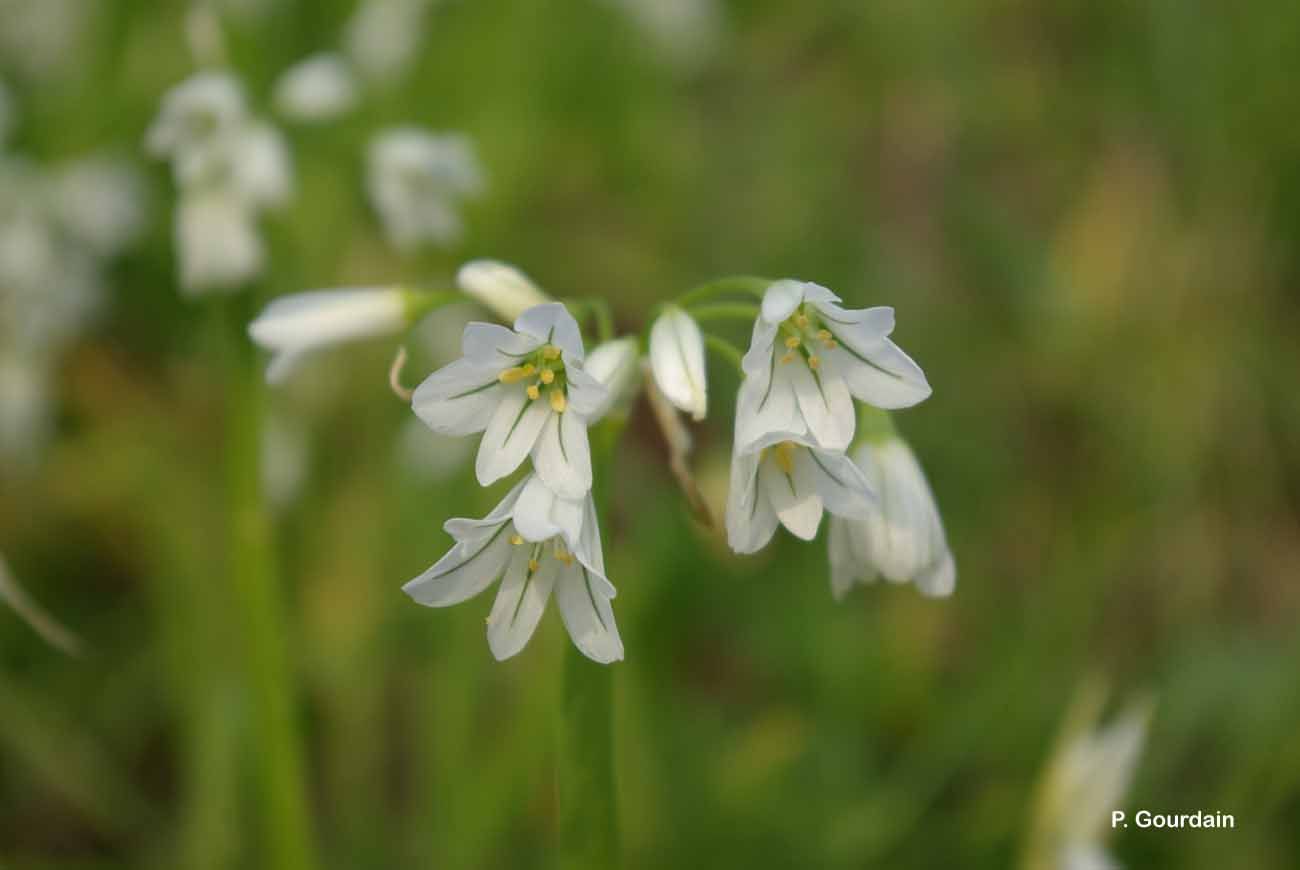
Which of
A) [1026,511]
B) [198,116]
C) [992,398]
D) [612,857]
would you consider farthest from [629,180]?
[612,857]

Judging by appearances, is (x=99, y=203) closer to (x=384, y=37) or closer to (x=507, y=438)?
(x=384, y=37)

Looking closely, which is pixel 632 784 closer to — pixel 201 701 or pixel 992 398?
pixel 201 701

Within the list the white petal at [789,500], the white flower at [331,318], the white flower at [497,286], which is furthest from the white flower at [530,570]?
the white flower at [331,318]

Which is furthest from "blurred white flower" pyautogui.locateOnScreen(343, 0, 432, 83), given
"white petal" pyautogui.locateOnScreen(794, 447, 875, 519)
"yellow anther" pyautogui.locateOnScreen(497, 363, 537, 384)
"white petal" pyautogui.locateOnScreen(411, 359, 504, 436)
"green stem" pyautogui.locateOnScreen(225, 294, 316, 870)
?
"white petal" pyautogui.locateOnScreen(794, 447, 875, 519)

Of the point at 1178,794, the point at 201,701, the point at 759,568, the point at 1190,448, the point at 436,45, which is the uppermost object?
the point at 436,45

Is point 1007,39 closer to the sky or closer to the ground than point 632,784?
closer to the sky

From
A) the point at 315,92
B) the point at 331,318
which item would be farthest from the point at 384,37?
the point at 331,318
